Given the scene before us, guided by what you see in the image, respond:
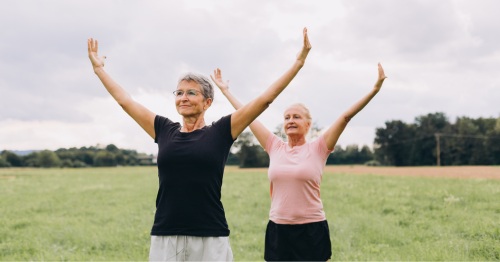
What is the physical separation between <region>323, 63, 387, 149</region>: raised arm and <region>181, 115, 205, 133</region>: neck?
5.19ft

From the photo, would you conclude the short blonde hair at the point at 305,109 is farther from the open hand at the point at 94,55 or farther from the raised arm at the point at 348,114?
the open hand at the point at 94,55

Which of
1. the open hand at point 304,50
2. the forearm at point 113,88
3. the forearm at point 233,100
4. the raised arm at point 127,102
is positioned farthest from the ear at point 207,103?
the forearm at point 233,100

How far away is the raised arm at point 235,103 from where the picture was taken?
4727 millimetres

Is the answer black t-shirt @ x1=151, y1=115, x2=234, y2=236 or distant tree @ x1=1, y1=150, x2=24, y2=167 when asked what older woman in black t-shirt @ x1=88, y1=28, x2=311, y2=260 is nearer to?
black t-shirt @ x1=151, y1=115, x2=234, y2=236

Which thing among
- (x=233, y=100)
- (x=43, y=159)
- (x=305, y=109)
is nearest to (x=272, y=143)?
(x=305, y=109)

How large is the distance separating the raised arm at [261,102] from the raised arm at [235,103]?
4.96ft

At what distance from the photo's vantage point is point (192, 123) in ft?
11.1

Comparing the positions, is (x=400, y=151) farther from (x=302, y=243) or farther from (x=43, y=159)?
(x=302, y=243)

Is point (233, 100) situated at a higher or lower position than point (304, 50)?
lower

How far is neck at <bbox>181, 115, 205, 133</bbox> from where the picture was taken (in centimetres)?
335

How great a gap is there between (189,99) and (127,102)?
1.70 feet

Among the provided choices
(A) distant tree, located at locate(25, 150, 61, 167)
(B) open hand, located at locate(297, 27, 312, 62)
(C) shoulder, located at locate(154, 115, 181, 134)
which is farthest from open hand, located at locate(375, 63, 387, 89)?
(A) distant tree, located at locate(25, 150, 61, 167)

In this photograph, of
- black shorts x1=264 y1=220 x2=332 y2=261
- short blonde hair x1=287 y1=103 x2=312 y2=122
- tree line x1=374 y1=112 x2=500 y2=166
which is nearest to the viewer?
black shorts x1=264 y1=220 x2=332 y2=261

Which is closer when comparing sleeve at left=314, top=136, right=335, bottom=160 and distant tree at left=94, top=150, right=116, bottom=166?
sleeve at left=314, top=136, right=335, bottom=160
